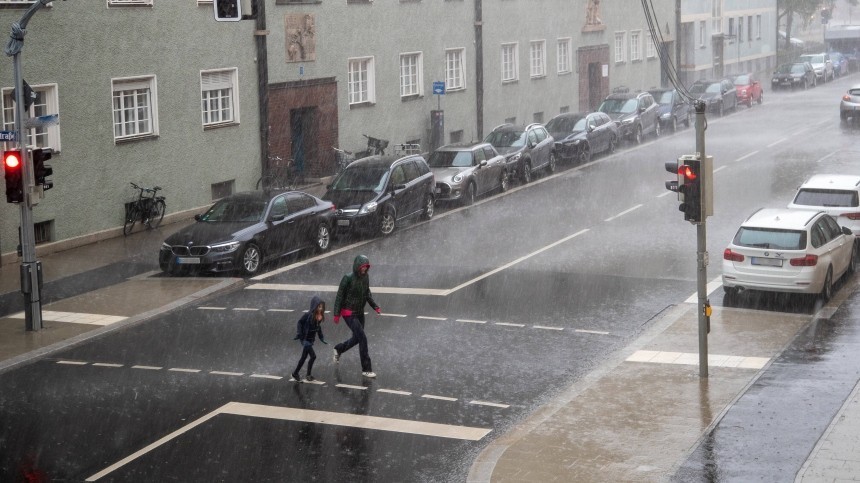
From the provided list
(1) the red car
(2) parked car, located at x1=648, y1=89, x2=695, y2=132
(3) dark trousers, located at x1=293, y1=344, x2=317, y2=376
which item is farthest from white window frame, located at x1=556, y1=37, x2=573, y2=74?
(3) dark trousers, located at x1=293, y1=344, x2=317, y2=376

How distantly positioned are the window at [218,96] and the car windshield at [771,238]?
14559mm

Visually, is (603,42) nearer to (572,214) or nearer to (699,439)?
(572,214)

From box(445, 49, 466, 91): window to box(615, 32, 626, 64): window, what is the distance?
15.6 meters

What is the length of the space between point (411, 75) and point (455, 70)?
9.45 feet

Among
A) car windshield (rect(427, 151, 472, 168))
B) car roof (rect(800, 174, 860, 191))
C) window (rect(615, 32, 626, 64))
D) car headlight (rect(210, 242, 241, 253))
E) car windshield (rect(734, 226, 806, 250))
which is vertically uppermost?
window (rect(615, 32, 626, 64))

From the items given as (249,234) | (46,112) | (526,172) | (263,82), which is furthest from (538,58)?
(249,234)

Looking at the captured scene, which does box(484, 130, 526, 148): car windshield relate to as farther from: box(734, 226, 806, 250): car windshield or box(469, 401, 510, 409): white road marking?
box(469, 401, 510, 409): white road marking

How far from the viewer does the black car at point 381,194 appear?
2569 cm

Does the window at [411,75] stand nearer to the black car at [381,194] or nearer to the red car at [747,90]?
the black car at [381,194]

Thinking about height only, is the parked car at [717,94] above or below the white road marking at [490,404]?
above

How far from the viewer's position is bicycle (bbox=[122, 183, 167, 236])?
26.7 meters

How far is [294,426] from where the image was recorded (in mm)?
13406

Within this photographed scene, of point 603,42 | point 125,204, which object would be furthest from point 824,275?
point 603,42

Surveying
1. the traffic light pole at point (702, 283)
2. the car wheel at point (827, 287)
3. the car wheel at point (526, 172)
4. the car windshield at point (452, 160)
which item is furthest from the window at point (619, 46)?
the traffic light pole at point (702, 283)
